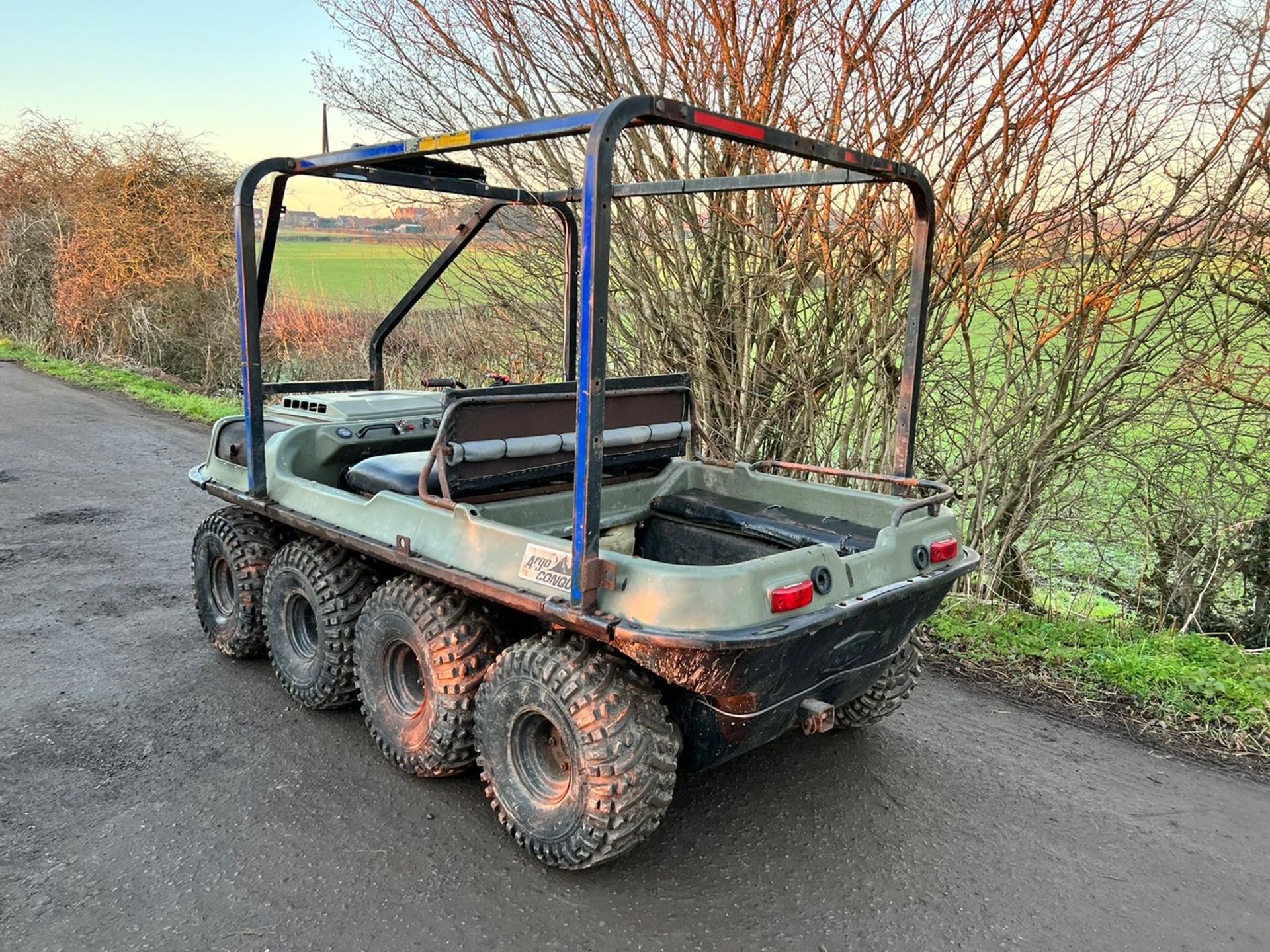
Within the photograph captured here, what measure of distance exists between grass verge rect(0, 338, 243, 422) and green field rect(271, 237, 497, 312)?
200 cm

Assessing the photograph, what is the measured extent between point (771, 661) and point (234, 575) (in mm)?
2858

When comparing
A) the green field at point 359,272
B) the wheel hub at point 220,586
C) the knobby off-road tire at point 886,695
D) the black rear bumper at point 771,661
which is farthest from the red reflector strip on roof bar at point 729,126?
the green field at point 359,272

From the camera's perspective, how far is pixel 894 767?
350 cm

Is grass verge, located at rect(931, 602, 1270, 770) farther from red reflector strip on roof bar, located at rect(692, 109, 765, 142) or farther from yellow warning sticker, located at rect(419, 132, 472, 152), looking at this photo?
yellow warning sticker, located at rect(419, 132, 472, 152)

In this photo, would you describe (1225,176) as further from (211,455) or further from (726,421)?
(211,455)

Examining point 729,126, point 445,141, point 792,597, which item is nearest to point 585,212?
point 729,126

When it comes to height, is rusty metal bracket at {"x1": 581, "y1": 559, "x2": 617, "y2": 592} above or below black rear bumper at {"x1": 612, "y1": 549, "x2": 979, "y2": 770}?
above

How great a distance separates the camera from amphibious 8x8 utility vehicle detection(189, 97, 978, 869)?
8.32 ft

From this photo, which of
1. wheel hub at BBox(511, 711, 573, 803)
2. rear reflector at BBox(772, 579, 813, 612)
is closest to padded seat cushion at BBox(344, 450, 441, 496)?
wheel hub at BBox(511, 711, 573, 803)

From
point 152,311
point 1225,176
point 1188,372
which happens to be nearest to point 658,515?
point 1188,372

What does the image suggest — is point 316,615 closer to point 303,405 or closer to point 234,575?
point 234,575

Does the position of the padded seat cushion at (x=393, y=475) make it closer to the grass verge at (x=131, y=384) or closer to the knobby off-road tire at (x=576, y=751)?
the knobby off-road tire at (x=576, y=751)

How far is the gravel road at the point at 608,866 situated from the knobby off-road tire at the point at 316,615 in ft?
0.50

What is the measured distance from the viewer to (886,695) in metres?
3.63
